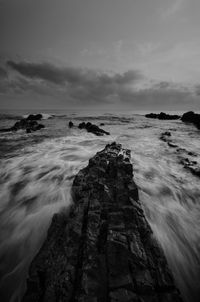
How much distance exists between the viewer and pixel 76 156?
9.38m

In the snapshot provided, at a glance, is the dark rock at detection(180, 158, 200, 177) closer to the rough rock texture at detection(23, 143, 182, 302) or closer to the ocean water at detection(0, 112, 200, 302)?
the ocean water at detection(0, 112, 200, 302)

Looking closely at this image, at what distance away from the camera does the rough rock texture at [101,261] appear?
2006 mm

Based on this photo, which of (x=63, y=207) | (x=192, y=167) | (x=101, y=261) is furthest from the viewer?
(x=192, y=167)

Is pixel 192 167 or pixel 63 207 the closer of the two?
pixel 63 207

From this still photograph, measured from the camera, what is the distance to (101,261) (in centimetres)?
235

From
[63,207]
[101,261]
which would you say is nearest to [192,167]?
[63,207]

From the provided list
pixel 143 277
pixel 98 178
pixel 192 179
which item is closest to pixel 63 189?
pixel 98 178

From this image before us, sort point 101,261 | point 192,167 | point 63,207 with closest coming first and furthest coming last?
point 101,261, point 63,207, point 192,167

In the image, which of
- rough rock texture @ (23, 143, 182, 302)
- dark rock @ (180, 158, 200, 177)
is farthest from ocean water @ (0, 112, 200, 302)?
rough rock texture @ (23, 143, 182, 302)

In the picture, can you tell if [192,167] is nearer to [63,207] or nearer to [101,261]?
[63,207]

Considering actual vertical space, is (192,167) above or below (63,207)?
above

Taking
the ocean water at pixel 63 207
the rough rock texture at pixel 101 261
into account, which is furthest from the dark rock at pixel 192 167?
the rough rock texture at pixel 101 261

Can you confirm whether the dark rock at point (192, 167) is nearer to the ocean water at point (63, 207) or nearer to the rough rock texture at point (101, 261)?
the ocean water at point (63, 207)

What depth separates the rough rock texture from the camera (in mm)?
2006
